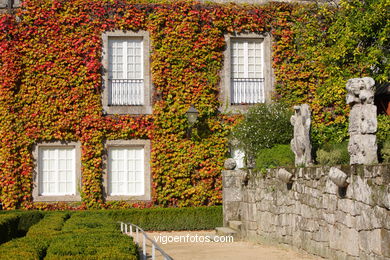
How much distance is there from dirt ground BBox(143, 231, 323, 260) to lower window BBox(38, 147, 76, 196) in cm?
529

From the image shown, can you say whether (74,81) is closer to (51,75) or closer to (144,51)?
(51,75)

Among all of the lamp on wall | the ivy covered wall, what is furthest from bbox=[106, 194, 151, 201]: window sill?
the lamp on wall

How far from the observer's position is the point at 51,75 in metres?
19.2

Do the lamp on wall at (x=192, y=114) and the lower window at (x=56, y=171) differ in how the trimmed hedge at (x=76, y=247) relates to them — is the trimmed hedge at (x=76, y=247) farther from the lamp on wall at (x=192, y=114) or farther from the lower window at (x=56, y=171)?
the lower window at (x=56, y=171)

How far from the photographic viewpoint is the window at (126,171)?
19.5m

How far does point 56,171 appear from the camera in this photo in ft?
63.6

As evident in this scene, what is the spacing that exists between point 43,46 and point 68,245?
12519 millimetres

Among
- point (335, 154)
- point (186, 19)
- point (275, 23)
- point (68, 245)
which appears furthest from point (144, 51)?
point (68, 245)

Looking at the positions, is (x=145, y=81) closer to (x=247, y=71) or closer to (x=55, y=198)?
(x=247, y=71)

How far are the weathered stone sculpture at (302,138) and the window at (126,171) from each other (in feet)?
25.4

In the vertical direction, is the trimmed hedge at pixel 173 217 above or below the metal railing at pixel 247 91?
below

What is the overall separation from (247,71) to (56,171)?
6514 mm

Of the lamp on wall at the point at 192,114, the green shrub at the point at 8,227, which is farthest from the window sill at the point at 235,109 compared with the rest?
the green shrub at the point at 8,227

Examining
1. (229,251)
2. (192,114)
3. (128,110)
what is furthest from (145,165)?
(229,251)
